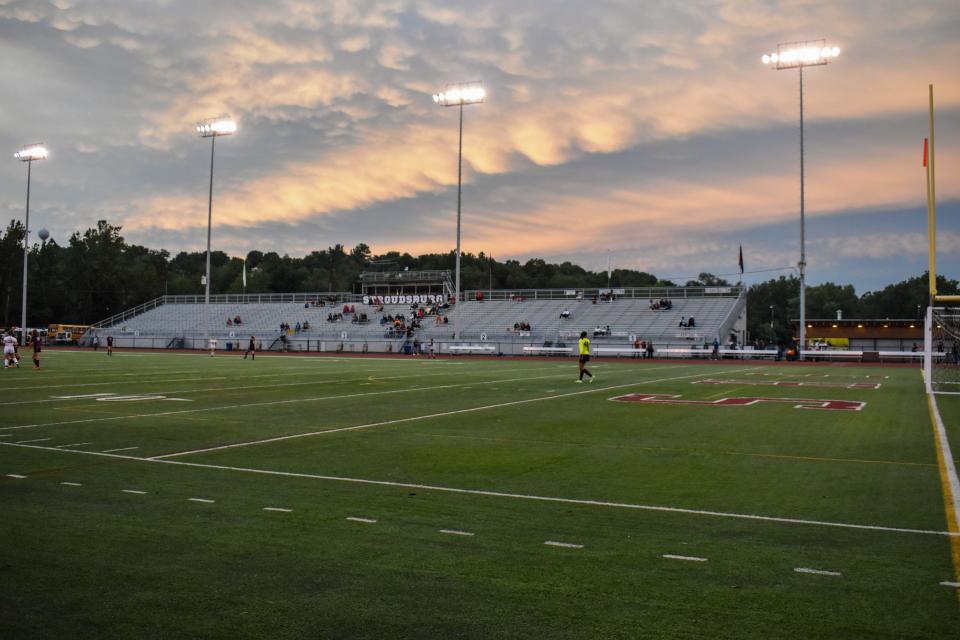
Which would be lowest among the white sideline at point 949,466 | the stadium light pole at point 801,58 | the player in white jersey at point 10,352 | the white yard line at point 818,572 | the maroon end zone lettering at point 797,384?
the white yard line at point 818,572

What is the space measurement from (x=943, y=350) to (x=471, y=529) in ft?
158

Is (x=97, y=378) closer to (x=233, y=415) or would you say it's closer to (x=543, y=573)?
(x=233, y=415)

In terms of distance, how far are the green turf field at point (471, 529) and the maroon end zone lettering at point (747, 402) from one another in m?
3.36

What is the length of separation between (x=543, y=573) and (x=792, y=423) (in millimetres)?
11053

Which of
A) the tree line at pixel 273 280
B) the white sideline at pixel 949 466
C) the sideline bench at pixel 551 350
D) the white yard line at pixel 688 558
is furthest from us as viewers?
the tree line at pixel 273 280

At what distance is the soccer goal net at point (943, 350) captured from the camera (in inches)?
942

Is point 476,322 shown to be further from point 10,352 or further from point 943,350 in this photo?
point 10,352

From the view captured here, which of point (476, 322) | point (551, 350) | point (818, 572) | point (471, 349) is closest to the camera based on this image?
point (818, 572)

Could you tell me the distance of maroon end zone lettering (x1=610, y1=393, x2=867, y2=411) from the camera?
1859 cm

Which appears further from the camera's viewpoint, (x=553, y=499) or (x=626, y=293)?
(x=626, y=293)

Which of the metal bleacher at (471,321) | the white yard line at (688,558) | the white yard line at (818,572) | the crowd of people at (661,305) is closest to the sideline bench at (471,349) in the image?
the metal bleacher at (471,321)

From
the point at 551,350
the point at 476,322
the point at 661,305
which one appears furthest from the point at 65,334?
the point at 661,305

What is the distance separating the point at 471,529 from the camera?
6820 millimetres

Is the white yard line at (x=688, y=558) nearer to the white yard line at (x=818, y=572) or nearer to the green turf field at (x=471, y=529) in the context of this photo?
the green turf field at (x=471, y=529)
